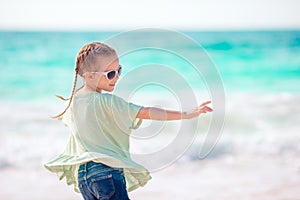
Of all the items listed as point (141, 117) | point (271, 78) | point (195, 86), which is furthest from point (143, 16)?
point (141, 117)

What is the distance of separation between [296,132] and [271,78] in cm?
635

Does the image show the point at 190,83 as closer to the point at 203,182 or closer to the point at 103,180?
the point at 203,182

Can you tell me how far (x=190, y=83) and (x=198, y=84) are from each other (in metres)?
0.22

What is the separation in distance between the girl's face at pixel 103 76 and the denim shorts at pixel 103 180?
0.32 metres

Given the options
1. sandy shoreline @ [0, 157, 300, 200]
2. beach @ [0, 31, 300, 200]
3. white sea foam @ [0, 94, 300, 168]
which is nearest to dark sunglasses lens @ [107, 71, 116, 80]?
beach @ [0, 31, 300, 200]

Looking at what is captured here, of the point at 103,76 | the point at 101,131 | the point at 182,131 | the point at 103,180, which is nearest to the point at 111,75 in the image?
the point at 103,76

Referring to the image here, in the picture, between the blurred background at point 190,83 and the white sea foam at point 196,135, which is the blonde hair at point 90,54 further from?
the white sea foam at point 196,135

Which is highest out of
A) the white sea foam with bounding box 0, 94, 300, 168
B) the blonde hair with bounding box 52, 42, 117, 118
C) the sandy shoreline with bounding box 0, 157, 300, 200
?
the white sea foam with bounding box 0, 94, 300, 168

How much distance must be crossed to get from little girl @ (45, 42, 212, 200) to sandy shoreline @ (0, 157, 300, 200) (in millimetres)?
1775

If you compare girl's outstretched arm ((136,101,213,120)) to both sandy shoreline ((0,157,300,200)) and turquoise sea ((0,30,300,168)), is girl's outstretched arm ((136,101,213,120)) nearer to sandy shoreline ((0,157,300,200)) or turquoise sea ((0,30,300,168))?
turquoise sea ((0,30,300,168))

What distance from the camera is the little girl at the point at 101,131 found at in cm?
251

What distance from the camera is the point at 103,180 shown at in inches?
98.7

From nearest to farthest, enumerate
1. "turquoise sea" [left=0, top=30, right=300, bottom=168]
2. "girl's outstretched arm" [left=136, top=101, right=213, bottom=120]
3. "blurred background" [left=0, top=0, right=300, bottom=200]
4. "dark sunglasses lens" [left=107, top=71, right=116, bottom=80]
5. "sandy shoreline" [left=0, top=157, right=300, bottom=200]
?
"girl's outstretched arm" [left=136, top=101, right=213, bottom=120]
"dark sunglasses lens" [left=107, top=71, right=116, bottom=80]
"sandy shoreline" [left=0, top=157, right=300, bottom=200]
"blurred background" [left=0, top=0, right=300, bottom=200]
"turquoise sea" [left=0, top=30, right=300, bottom=168]

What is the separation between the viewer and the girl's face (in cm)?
261
